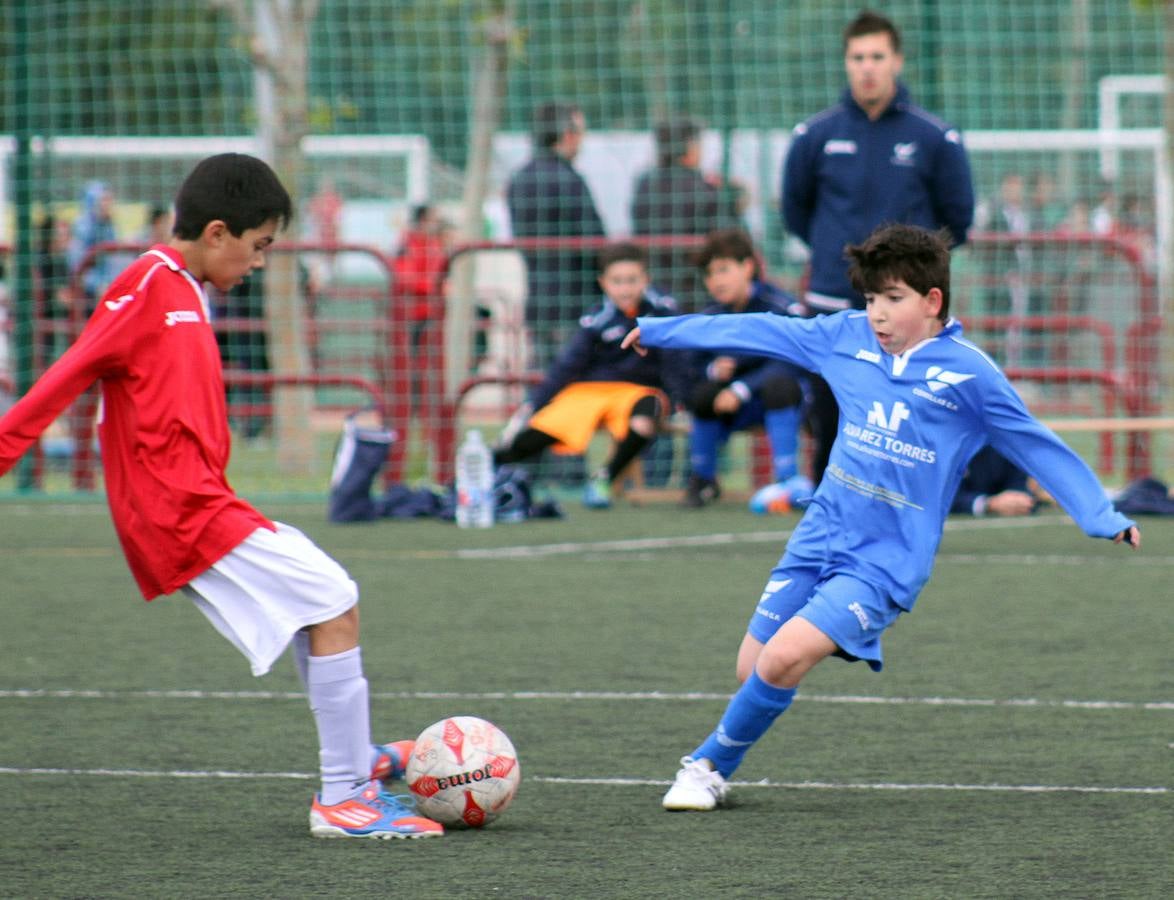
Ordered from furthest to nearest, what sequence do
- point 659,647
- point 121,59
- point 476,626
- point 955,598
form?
1. point 121,59
2. point 955,598
3. point 476,626
4. point 659,647

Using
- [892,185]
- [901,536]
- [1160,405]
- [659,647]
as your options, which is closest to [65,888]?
[901,536]

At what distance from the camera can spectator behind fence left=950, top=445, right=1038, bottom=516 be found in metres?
10.7

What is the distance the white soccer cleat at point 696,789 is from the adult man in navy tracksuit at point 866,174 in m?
4.12

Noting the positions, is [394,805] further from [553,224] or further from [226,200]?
[553,224]

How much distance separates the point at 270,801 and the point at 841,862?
135cm

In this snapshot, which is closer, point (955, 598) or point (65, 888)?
point (65, 888)

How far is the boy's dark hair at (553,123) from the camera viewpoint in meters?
12.2

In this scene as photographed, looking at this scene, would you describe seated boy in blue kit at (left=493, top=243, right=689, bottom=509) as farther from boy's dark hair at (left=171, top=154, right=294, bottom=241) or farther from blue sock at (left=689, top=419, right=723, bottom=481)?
boy's dark hair at (left=171, top=154, right=294, bottom=241)

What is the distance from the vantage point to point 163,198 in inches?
748

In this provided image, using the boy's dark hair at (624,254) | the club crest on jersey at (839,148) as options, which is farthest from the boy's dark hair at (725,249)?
the club crest on jersey at (839,148)

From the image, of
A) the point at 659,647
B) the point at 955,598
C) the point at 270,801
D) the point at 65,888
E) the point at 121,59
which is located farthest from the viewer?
the point at 121,59

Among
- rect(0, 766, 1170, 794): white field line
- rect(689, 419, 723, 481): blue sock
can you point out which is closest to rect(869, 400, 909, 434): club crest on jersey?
rect(0, 766, 1170, 794): white field line

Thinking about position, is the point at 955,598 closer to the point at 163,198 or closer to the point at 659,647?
the point at 659,647

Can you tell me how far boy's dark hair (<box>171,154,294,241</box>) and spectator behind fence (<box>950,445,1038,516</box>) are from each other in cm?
684
